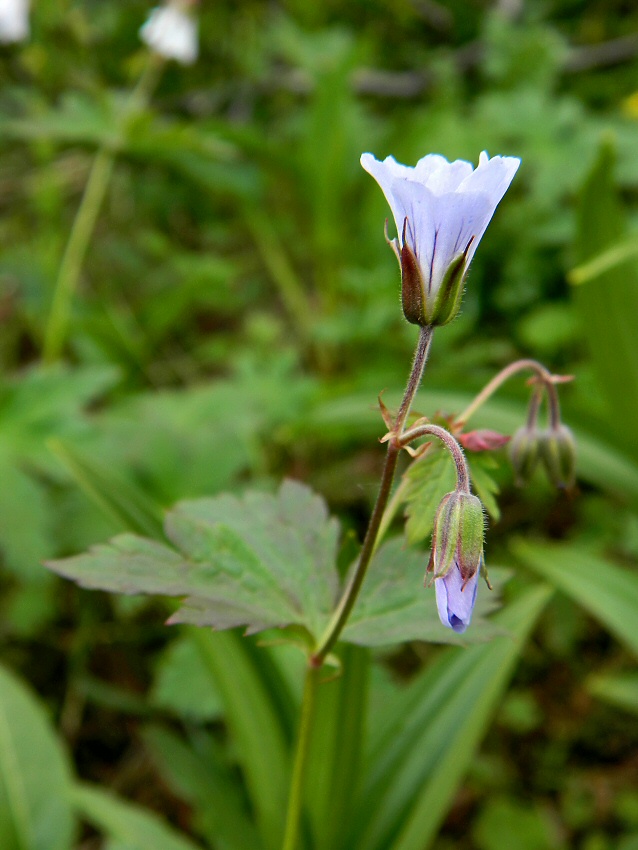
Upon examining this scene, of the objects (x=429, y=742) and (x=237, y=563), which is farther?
(x=429, y=742)

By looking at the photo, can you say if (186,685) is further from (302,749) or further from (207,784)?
(302,749)

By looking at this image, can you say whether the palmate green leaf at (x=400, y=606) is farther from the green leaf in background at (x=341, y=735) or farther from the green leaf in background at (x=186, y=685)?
the green leaf in background at (x=186, y=685)

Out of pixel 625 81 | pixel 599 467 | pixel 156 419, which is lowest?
pixel 599 467

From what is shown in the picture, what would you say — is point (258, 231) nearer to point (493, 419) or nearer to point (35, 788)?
point (493, 419)

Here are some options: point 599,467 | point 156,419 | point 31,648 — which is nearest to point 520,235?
Answer: point 599,467

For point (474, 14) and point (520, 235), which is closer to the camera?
point (520, 235)

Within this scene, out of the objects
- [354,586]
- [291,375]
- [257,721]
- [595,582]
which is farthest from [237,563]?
[291,375]

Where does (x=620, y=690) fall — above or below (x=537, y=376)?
below
